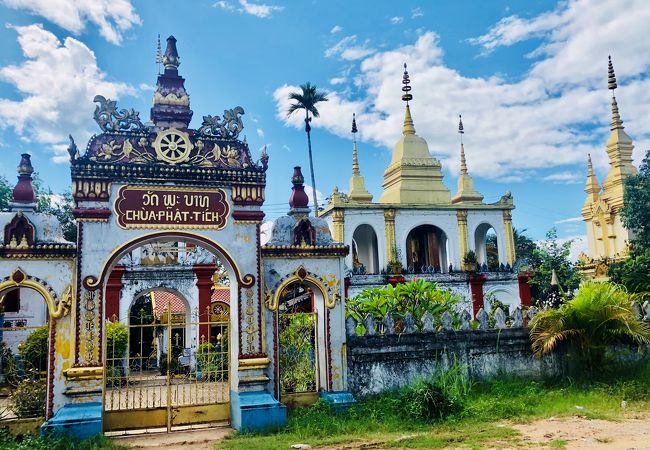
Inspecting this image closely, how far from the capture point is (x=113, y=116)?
1099 cm

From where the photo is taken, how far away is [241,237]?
11391 mm

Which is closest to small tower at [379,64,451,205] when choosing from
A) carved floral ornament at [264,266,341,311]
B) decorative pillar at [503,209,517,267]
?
decorative pillar at [503,209,517,267]

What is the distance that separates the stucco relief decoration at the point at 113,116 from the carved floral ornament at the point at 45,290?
2988mm

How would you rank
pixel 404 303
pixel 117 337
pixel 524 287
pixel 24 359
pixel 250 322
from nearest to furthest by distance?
pixel 250 322 < pixel 24 359 < pixel 404 303 < pixel 117 337 < pixel 524 287

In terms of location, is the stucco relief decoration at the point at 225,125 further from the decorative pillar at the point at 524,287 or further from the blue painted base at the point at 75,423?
the decorative pillar at the point at 524,287

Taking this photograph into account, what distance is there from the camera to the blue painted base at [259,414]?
406 inches

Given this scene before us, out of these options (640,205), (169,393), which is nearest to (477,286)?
(640,205)

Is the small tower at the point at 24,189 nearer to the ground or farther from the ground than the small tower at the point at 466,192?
nearer to the ground

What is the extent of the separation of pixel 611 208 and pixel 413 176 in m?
9.97

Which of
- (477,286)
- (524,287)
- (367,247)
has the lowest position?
(524,287)

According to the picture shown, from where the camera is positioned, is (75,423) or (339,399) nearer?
(75,423)

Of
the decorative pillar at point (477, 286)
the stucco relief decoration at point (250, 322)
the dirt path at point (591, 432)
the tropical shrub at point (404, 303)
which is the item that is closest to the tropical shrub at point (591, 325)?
the tropical shrub at point (404, 303)

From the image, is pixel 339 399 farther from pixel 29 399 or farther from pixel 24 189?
pixel 24 189

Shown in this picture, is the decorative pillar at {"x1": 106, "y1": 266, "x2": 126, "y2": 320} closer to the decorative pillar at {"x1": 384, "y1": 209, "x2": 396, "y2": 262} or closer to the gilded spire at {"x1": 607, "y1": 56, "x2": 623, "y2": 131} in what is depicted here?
the decorative pillar at {"x1": 384, "y1": 209, "x2": 396, "y2": 262}
